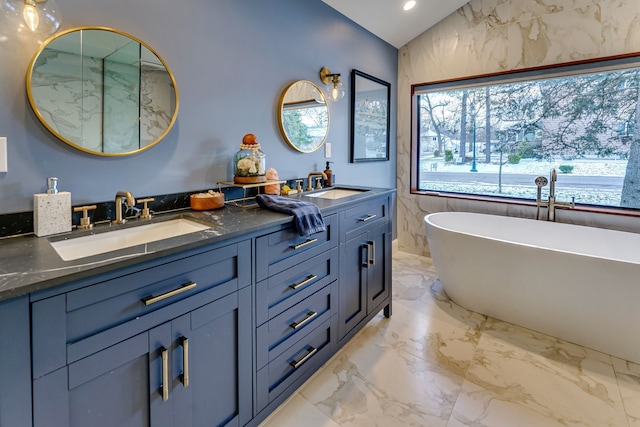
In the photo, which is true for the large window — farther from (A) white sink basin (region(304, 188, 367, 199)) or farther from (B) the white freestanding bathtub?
(A) white sink basin (region(304, 188, 367, 199))

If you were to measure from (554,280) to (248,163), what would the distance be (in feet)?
6.50

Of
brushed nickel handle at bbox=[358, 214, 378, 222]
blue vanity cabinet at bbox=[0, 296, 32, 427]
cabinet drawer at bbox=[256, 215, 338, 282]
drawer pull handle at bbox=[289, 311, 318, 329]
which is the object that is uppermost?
brushed nickel handle at bbox=[358, 214, 378, 222]

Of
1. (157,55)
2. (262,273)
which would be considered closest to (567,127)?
(262,273)

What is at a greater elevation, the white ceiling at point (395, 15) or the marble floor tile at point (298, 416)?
the white ceiling at point (395, 15)

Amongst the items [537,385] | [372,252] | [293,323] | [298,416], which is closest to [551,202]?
[537,385]

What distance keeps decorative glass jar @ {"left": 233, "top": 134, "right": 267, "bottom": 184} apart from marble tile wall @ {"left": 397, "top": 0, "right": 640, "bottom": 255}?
7.60 feet

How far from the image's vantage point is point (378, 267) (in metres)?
2.34

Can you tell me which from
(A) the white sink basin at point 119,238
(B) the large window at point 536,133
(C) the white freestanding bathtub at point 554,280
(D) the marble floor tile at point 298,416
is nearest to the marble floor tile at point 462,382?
(D) the marble floor tile at point 298,416

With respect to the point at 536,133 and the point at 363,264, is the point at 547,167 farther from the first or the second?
the point at 363,264

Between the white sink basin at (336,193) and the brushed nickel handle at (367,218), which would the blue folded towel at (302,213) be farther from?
the white sink basin at (336,193)

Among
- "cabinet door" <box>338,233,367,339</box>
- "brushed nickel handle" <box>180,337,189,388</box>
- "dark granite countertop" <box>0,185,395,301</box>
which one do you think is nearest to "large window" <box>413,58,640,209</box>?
"cabinet door" <box>338,233,367,339</box>

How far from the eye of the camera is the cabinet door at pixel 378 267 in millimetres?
2219

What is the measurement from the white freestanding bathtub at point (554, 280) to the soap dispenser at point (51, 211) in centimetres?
229

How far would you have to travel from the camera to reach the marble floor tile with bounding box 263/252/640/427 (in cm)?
160
